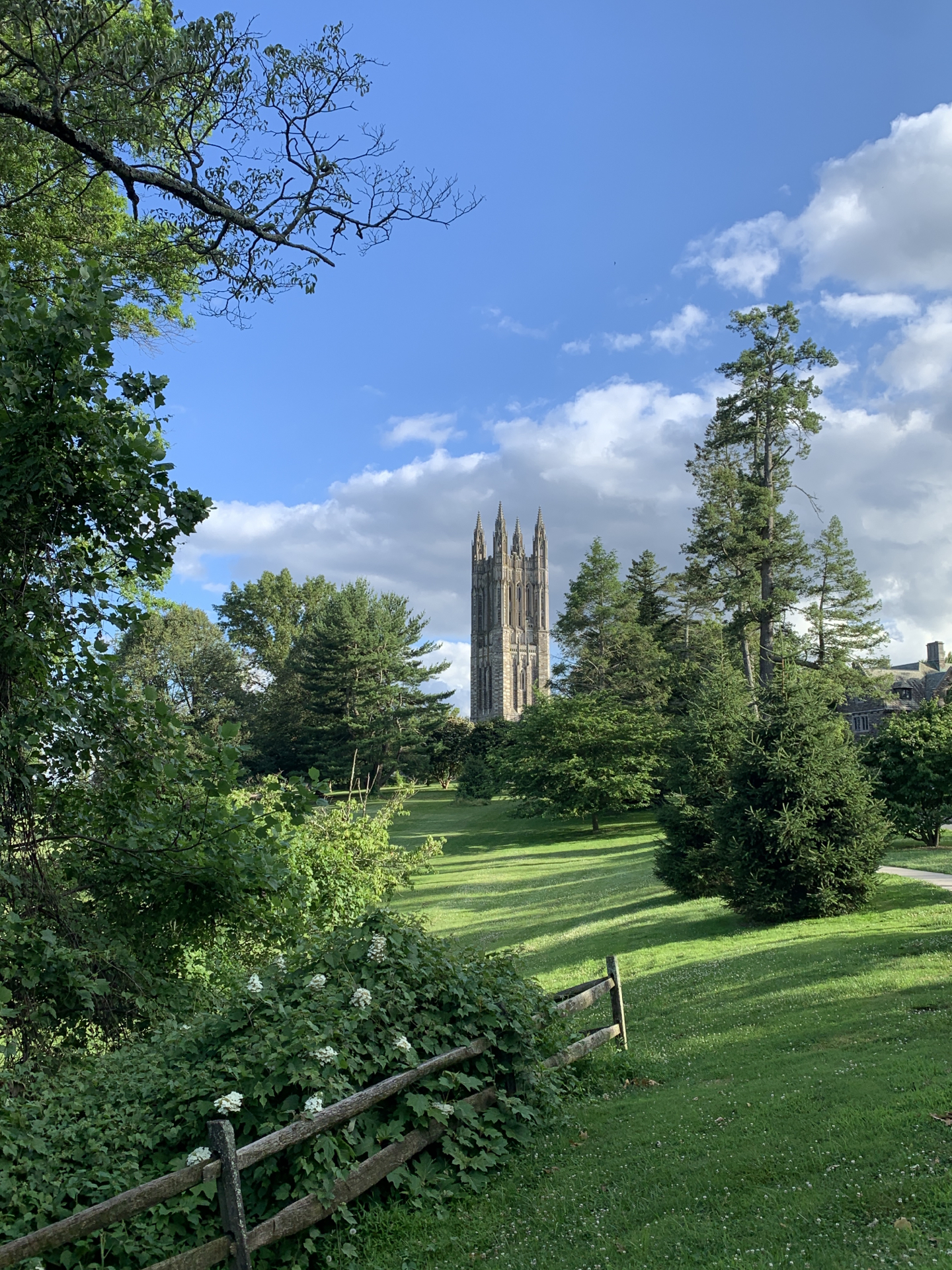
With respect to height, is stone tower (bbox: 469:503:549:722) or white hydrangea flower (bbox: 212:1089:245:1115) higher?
stone tower (bbox: 469:503:549:722)

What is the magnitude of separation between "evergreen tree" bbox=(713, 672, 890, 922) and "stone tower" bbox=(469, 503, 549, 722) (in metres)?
105

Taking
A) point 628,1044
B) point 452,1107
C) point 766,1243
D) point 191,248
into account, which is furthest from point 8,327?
point 628,1044

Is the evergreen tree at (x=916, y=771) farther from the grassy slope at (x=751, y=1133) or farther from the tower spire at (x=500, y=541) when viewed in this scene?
the tower spire at (x=500, y=541)

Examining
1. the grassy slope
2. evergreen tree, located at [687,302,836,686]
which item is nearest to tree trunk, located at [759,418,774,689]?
evergreen tree, located at [687,302,836,686]

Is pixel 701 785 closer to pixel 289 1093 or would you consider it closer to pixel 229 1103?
pixel 289 1093

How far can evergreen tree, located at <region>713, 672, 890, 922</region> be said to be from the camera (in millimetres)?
18219

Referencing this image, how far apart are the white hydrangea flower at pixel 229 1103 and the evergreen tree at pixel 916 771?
25.0m

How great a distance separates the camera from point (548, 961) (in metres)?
18.6

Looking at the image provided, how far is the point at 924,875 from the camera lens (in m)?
22.3

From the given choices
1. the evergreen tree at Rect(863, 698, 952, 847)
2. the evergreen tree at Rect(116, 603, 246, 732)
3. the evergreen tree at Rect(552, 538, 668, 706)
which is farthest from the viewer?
the evergreen tree at Rect(116, 603, 246, 732)

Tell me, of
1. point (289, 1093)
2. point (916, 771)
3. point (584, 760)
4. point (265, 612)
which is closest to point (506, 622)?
point (265, 612)

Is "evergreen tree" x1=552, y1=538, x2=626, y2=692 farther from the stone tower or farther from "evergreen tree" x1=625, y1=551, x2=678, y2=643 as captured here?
the stone tower

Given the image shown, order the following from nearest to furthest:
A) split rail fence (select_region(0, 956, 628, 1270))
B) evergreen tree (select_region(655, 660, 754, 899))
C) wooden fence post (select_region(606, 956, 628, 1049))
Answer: split rail fence (select_region(0, 956, 628, 1270)) → wooden fence post (select_region(606, 956, 628, 1049)) → evergreen tree (select_region(655, 660, 754, 899))

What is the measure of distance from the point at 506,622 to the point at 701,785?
104 metres
